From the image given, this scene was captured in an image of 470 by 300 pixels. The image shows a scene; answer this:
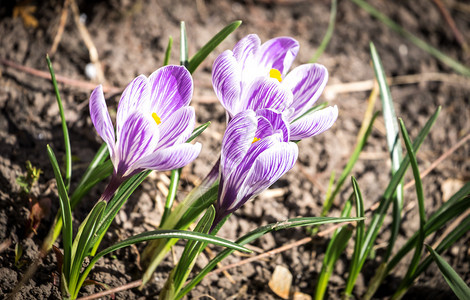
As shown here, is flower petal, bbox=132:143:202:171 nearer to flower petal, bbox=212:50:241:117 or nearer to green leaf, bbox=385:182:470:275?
flower petal, bbox=212:50:241:117

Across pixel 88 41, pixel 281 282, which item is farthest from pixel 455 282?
pixel 88 41

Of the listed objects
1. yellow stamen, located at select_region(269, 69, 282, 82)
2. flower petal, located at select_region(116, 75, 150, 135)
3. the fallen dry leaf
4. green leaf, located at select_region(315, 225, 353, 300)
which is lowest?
the fallen dry leaf

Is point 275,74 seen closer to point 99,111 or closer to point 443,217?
point 99,111

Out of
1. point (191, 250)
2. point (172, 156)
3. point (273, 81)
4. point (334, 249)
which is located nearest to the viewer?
point (172, 156)

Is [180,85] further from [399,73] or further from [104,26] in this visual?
[399,73]

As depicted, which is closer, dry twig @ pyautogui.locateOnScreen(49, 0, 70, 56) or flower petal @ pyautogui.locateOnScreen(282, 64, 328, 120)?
flower petal @ pyautogui.locateOnScreen(282, 64, 328, 120)

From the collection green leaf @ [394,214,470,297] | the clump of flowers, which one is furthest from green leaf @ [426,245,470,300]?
the clump of flowers
